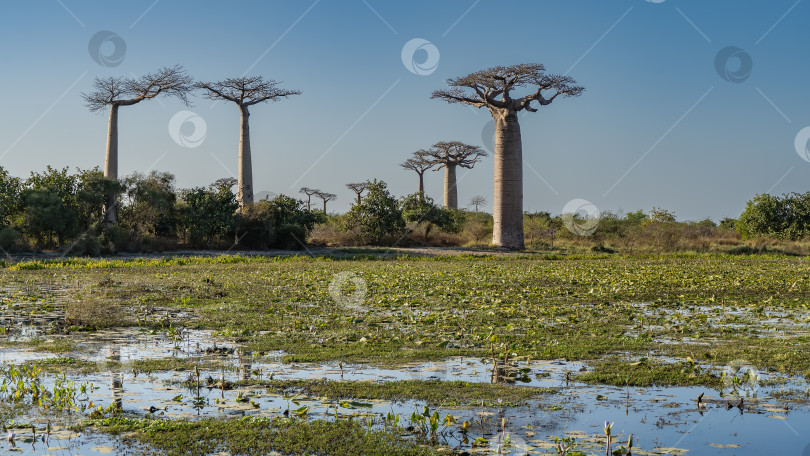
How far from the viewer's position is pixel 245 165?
39.1 metres

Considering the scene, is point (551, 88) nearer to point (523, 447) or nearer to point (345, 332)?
point (345, 332)

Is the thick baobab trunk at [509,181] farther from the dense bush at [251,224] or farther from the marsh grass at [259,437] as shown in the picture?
the marsh grass at [259,437]

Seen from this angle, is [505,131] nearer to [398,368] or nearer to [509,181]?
[509,181]

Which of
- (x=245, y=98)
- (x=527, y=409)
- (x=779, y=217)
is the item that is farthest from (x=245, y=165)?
(x=527, y=409)

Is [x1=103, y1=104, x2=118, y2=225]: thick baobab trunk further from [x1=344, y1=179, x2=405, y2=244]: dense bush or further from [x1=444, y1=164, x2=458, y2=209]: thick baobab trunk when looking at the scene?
[x1=444, y1=164, x2=458, y2=209]: thick baobab trunk

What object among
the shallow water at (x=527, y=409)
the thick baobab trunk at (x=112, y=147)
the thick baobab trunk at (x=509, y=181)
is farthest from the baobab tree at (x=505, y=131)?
the shallow water at (x=527, y=409)

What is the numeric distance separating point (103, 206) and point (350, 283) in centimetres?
1624

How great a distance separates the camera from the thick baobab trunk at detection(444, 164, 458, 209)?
5797 cm

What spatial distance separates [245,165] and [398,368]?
33.7 metres

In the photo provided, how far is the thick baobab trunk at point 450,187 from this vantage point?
5797cm

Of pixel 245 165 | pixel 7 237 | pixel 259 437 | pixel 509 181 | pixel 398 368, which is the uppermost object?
pixel 245 165

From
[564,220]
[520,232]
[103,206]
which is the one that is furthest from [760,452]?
[564,220]

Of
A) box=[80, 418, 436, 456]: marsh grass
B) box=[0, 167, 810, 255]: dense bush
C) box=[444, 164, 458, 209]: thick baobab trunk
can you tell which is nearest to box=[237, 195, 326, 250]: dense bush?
box=[0, 167, 810, 255]: dense bush

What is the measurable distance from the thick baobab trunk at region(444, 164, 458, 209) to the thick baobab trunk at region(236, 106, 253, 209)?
71.3 ft
